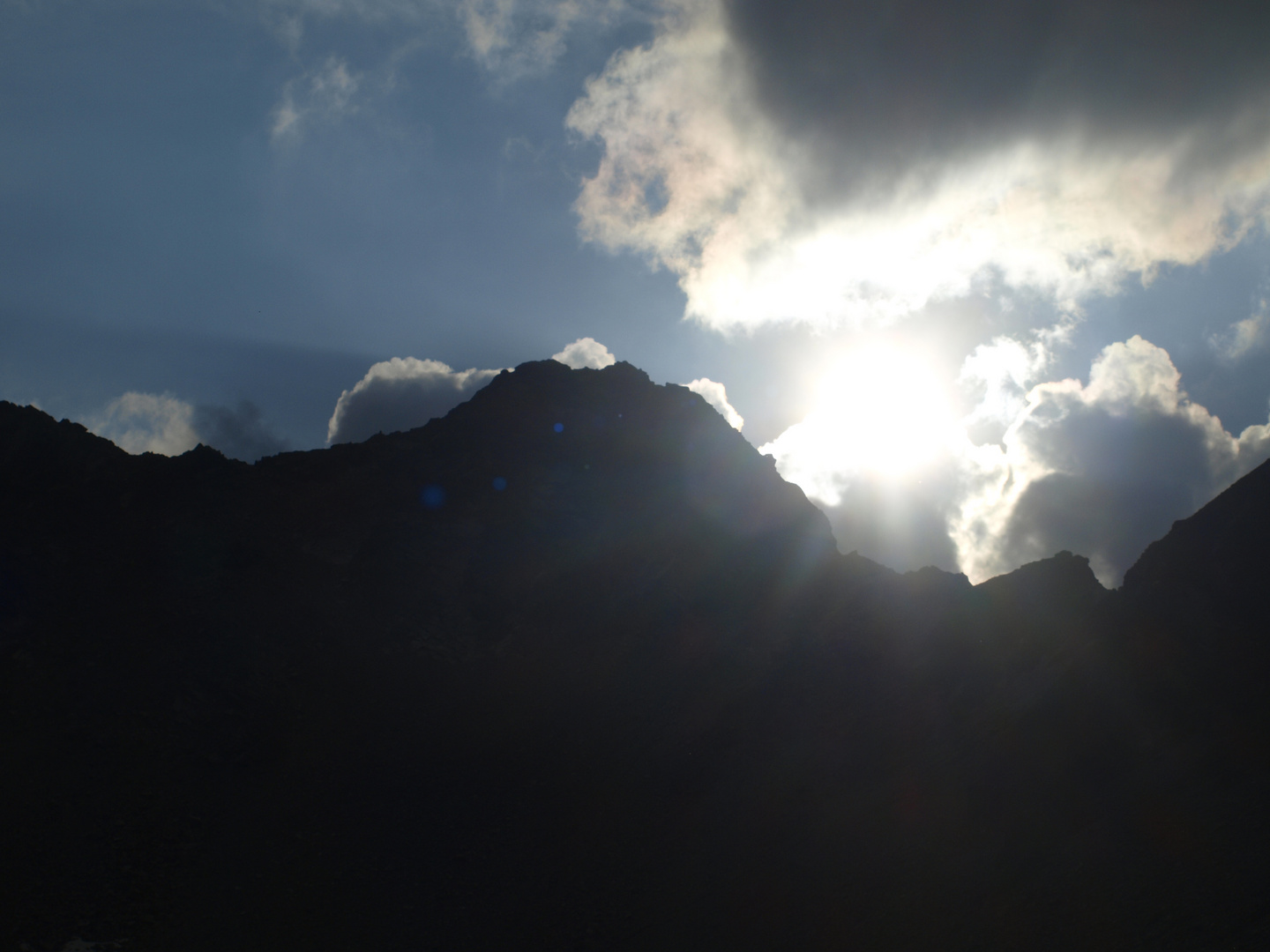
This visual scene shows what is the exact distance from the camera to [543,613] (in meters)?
46.1

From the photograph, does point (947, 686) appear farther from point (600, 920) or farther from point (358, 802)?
point (358, 802)

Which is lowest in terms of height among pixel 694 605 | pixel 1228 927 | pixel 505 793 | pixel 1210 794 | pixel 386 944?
pixel 1228 927

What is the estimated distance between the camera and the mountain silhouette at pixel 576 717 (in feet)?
73.6

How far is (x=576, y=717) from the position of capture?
38594mm

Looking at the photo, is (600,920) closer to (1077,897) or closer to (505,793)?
(505,793)

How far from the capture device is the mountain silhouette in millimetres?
22438

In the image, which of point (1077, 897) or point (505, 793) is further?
point (505, 793)

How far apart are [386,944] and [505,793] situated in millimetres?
10158

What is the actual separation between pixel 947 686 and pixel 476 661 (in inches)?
1072

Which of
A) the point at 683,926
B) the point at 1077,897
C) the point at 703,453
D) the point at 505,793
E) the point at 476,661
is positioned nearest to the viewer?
the point at 1077,897

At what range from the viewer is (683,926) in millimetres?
24750

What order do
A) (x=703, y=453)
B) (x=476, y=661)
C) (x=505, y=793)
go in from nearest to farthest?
(x=505, y=793) → (x=476, y=661) → (x=703, y=453)

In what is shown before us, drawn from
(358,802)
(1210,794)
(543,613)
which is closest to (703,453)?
(543,613)

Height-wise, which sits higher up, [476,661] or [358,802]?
[476,661]
